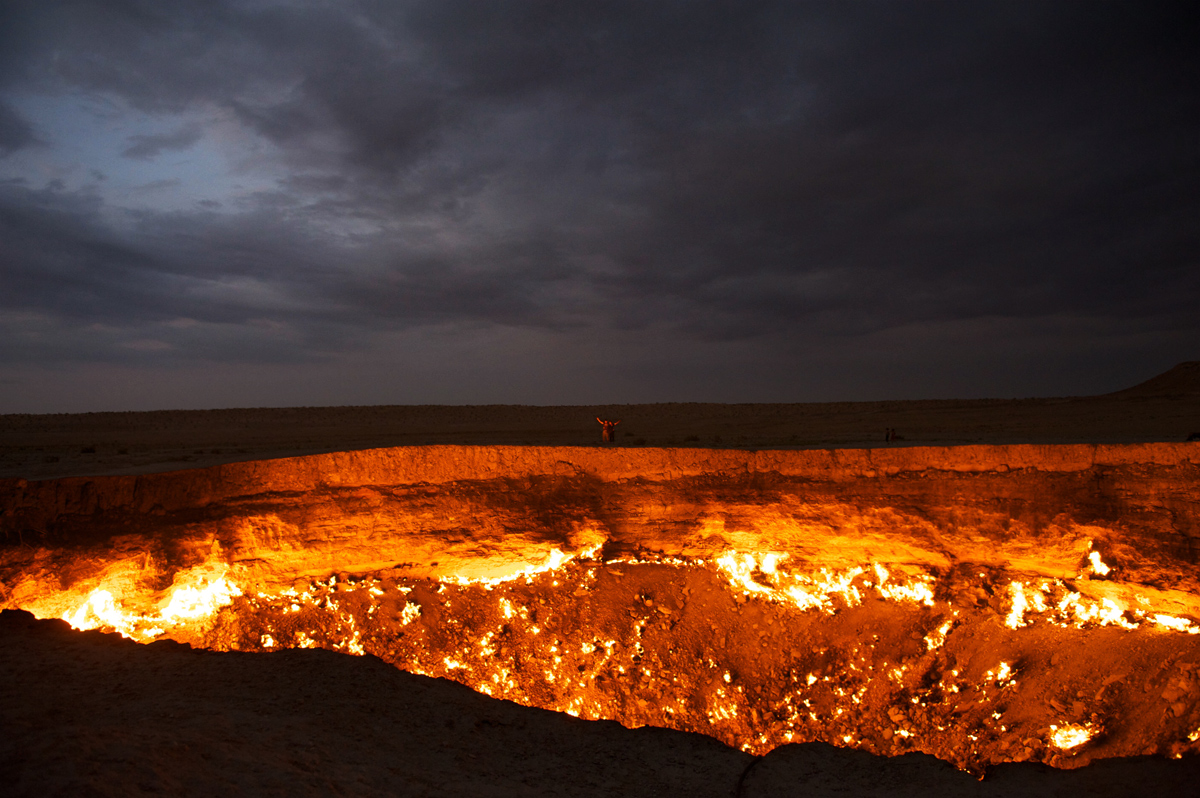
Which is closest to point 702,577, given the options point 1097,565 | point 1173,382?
point 1097,565

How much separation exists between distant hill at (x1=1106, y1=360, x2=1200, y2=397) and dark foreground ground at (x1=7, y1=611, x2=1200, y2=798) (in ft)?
137

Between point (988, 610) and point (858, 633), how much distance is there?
134cm

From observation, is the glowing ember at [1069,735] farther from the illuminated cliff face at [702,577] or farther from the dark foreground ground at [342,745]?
the dark foreground ground at [342,745]

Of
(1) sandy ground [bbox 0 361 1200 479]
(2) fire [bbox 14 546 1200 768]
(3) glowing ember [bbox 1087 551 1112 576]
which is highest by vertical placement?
(1) sandy ground [bbox 0 361 1200 479]

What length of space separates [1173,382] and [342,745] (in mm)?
51374

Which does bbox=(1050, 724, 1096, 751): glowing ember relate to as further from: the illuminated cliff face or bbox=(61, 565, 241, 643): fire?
bbox=(61, 565, 241, 643): fire

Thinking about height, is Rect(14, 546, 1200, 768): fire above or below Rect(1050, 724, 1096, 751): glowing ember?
above

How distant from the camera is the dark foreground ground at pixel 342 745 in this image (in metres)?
3.81

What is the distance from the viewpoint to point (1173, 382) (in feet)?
134

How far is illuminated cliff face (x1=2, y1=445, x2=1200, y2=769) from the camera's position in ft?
21.9

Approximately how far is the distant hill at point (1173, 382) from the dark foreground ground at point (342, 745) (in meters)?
41.9

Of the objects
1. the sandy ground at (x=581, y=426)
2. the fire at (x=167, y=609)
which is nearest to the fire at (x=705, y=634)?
the fire at (x=167, y=609)

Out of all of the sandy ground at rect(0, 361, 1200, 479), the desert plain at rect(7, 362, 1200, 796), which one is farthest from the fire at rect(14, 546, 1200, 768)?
the sandy ground at rect(0, 361, 1200, 479)

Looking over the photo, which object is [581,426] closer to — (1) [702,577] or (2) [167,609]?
(1) [702,577]
